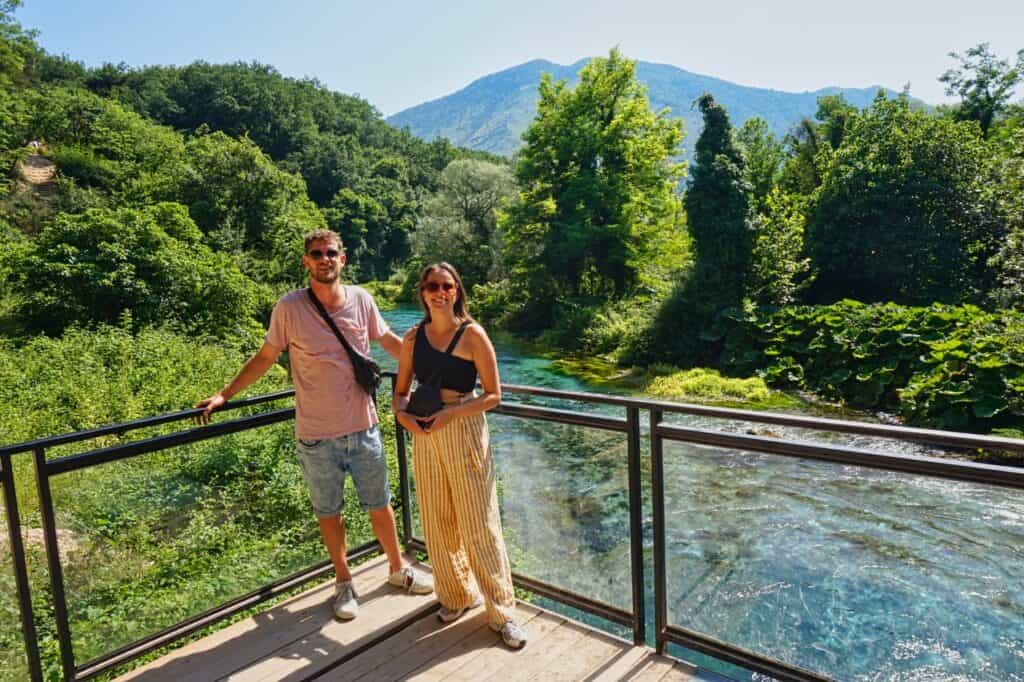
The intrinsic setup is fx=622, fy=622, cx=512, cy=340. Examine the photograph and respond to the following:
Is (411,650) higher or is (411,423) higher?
(411,423)

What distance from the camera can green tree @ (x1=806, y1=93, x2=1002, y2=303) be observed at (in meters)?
17.1

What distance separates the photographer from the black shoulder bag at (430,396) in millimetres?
2627

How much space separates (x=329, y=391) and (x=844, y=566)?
2204 millimetres

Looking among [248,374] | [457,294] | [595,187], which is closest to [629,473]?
[457,294]

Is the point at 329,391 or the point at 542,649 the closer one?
the point at 542,649

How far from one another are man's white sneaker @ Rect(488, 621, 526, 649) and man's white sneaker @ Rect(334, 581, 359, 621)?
789 mm

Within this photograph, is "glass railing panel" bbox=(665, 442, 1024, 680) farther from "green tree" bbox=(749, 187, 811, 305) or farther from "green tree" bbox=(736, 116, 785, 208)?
"green tree" bbox=(736, 116, 785, 208)

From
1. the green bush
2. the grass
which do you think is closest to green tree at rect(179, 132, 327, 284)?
the grass

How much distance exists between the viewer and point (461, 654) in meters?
2.65

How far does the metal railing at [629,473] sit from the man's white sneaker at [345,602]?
0.47m

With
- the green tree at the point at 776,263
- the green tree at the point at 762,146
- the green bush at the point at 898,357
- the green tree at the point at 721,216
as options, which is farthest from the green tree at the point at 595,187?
the green tree at the point at 762,146

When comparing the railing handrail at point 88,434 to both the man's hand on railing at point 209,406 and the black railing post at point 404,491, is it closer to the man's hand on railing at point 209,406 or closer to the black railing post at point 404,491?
the man's hand on railing at point 209,406

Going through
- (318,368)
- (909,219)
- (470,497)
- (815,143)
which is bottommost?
(470,497)

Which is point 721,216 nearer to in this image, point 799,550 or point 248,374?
point 799,550
